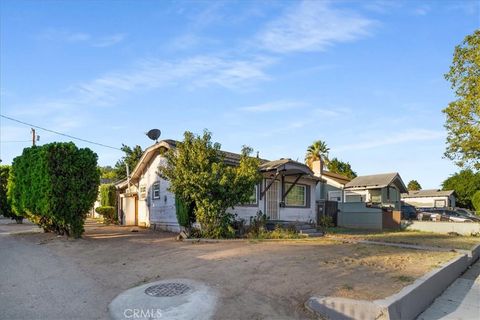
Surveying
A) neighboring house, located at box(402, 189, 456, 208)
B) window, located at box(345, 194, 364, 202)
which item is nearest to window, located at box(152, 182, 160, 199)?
window, located at box(345, 194, 364, 202)

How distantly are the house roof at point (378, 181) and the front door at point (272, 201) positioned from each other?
16047mm

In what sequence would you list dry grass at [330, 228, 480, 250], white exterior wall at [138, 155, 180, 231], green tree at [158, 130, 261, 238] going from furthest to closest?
white exterior wall at [138, 155, 180, 231], dry grass at [330, 228, 480, 250], green tree at [158, 130, 261, 238]

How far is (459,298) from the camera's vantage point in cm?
A: 838

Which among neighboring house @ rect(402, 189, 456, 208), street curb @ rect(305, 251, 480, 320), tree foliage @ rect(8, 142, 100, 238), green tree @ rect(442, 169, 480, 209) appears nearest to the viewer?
street curb @ rect(305, 251, 480, 320)

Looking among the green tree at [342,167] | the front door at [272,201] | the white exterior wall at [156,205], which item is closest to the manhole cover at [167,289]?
the white exterior wall at [156,205]

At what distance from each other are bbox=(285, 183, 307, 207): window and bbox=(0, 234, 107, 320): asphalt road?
12832mm

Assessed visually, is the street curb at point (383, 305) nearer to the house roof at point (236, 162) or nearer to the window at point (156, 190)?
the house roof at point (236, 162)

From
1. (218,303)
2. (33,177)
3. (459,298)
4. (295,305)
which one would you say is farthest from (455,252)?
(33,177)

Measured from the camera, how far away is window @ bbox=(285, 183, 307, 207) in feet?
69.1

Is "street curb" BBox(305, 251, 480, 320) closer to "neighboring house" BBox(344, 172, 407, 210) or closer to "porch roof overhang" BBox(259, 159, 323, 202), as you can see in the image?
"porch roof overhang" BBox(259, 159, 323, 202)

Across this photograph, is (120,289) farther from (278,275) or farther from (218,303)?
(278,275)

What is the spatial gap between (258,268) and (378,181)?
1080 inches

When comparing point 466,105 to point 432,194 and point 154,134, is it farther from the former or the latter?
point 432,194

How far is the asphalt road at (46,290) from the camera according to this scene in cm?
625
